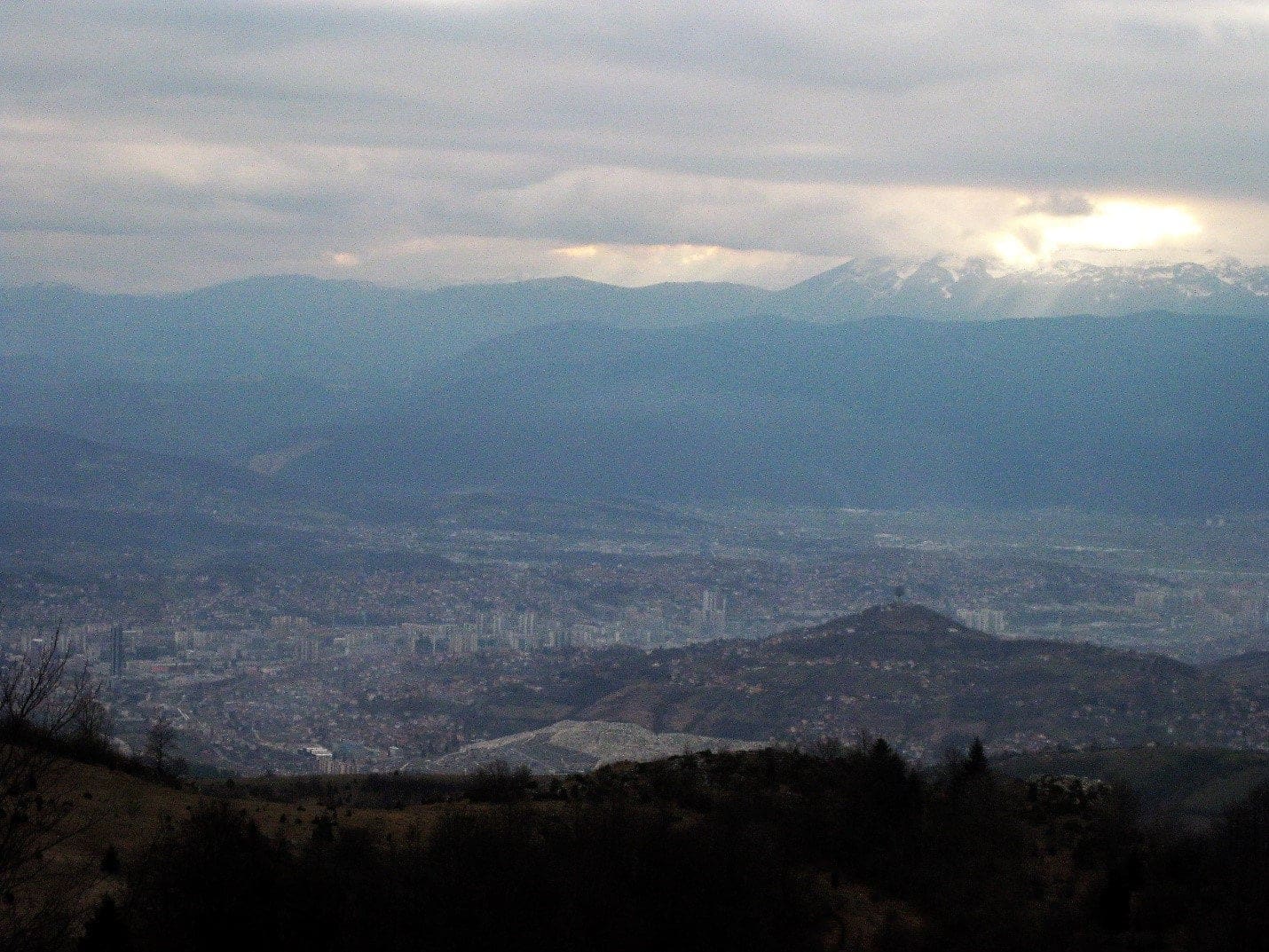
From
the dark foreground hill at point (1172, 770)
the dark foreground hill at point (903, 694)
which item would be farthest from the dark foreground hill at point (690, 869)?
the dark foreground hill at point (903, 694)

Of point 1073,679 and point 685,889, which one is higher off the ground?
point 685,889

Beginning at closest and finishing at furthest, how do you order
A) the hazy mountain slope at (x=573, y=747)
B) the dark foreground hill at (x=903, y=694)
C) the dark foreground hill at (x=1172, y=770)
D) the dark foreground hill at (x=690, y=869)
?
the dark foreground hill at (x=690, y=869), the dark foreground hill at (x=1172, y=770), the hazy mountain slope at (x=573, y=747), the dark foreground hill at (x=903, y=694)

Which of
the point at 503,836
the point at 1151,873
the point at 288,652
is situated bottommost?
the point at 288,652

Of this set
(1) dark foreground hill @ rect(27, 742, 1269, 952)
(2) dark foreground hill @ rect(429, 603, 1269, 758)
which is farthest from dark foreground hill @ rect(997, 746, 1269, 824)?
(1) dark foreground hill @ rect(27, 742, 1269, 952)

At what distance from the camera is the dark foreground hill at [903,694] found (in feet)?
176

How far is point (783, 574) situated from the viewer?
115m

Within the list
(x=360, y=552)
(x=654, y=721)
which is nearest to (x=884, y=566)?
(x=360, y=552)

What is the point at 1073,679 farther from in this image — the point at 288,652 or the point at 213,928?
the point at 213,928

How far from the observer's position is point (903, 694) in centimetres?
5894

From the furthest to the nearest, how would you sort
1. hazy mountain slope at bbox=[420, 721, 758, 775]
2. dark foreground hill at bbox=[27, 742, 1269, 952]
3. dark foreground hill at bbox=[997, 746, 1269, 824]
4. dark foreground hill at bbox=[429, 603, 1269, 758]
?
1. dark foreground hill at bbox=[429, 603, 1269, 758]
2. hazy mountain slope at bbox=[420, 721, 758, 775]
3. dark foreground hill at bbox=[997, 746, 1269, 824]
4. dark foreground hill at bbox=[27, 742, 1269, 952]

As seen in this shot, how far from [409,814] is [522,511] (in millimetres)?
134986

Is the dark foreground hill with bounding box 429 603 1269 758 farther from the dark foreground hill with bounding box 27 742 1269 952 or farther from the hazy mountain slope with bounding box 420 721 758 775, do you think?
the dark foreground hill with bounding box 27 742 1269 952

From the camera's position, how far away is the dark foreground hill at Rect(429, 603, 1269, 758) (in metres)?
53.5

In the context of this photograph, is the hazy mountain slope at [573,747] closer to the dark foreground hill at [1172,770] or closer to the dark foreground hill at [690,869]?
the dark foreground hill at [1172,770]
